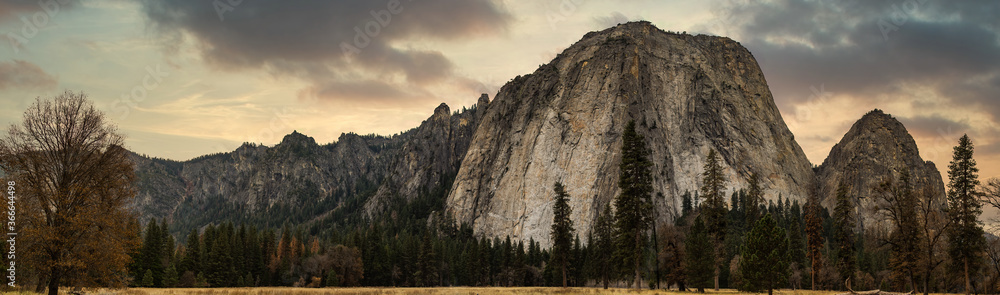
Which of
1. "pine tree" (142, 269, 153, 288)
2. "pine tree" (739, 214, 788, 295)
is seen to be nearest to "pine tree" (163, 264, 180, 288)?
"pine tree" (142, 269, 153, 288)

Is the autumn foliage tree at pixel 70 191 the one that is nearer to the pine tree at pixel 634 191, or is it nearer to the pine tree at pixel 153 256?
the pine tree at pixel 634 191

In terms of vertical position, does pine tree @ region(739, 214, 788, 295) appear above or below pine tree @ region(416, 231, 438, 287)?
above

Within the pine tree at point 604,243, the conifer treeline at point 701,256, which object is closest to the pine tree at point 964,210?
the conifer treeline at point 701,256

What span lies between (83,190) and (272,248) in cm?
9207

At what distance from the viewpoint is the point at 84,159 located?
26875 millimetres

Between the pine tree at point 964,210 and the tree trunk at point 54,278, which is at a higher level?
the pine tree at point 964,210

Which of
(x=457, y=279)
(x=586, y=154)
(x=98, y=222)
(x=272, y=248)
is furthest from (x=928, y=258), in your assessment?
(x=586, y=154)

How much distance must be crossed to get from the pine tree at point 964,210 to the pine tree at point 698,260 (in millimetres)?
18670

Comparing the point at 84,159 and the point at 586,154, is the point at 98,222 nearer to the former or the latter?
the point at 84,159

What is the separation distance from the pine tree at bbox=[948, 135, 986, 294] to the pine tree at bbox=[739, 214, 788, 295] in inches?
585

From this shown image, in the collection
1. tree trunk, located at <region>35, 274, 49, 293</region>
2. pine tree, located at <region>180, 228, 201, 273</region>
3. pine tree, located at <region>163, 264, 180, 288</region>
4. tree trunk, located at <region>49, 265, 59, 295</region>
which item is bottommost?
pine tree, located at <region>163, 264, 180, 288</region>

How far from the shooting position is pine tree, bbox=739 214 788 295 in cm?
4350

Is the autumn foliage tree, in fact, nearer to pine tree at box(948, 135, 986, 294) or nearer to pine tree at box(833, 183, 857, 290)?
pine tree at box(948, 135, 986, 294)

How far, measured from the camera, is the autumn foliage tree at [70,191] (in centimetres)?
2552
